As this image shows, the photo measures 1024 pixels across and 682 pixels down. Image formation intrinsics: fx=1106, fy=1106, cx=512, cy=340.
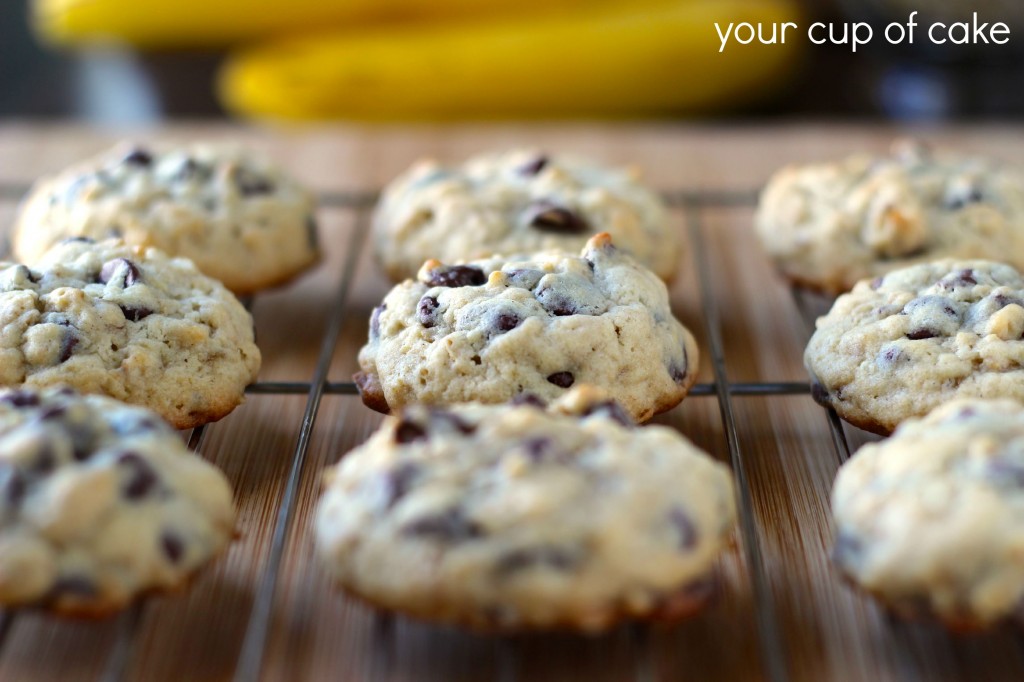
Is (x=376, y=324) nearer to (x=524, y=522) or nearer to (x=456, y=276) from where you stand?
(x=456, y=276)

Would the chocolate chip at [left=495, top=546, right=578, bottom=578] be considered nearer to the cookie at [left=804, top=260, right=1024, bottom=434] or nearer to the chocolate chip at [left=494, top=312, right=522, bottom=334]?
the chocolate chip at [left=494, top=312, right=522, bottom=334]

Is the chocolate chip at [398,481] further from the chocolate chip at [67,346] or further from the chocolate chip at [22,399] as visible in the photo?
the chocolate chip at [67,346]

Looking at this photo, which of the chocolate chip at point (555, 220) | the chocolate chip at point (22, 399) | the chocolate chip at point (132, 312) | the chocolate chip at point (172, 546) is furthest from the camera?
the chocolate chip at point (555, 220)

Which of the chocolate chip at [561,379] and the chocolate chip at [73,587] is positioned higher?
the chocolate chip at [73,587]

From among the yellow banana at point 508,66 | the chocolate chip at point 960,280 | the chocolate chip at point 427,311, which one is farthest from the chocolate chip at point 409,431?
the yellow banana at point 508,66

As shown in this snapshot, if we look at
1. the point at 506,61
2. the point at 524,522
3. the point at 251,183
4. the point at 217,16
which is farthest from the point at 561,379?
the point at 217,16

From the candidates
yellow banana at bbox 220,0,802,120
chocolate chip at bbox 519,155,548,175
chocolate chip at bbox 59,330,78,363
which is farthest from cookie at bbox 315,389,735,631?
yellow banana at bbox 220,0,802,120
